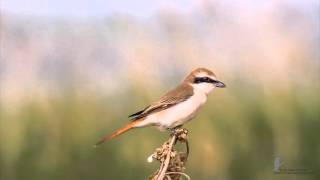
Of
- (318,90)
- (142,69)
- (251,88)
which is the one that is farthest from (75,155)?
(318,90)

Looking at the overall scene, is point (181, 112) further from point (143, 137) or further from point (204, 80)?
point (143, 137)

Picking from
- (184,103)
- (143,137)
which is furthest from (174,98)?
(143,137)

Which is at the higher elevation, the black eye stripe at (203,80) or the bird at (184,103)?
the black eye stripe at (203,80)

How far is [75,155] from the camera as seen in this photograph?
201 cm

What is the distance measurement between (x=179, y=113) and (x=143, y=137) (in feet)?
2.14

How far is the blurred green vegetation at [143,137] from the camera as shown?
202 centimetres

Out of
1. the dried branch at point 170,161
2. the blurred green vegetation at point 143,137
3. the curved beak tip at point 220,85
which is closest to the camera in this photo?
the dried branch at point 170,161

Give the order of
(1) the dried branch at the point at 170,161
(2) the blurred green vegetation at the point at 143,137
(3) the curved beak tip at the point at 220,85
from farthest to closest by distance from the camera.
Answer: (2) the blurred green vegetation at the point at 143,137 < (3) the curved beak tip at the point at 220,85 < (1) the dried branch at the point at 170,161

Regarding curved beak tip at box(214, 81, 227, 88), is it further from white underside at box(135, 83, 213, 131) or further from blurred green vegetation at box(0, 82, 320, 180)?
blurred green vegetation at box(0, 82, 320, 180)

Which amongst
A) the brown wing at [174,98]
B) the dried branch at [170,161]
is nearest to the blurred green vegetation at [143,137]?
the brown wing at [174,98]

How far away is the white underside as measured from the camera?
54.7 inches

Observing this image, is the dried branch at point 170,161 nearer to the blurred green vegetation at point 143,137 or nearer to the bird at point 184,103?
the bird at point 184,103

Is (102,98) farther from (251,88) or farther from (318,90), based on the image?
(318,90)

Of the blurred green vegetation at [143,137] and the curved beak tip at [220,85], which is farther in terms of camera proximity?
the blurred green vegetation at [143,137]
